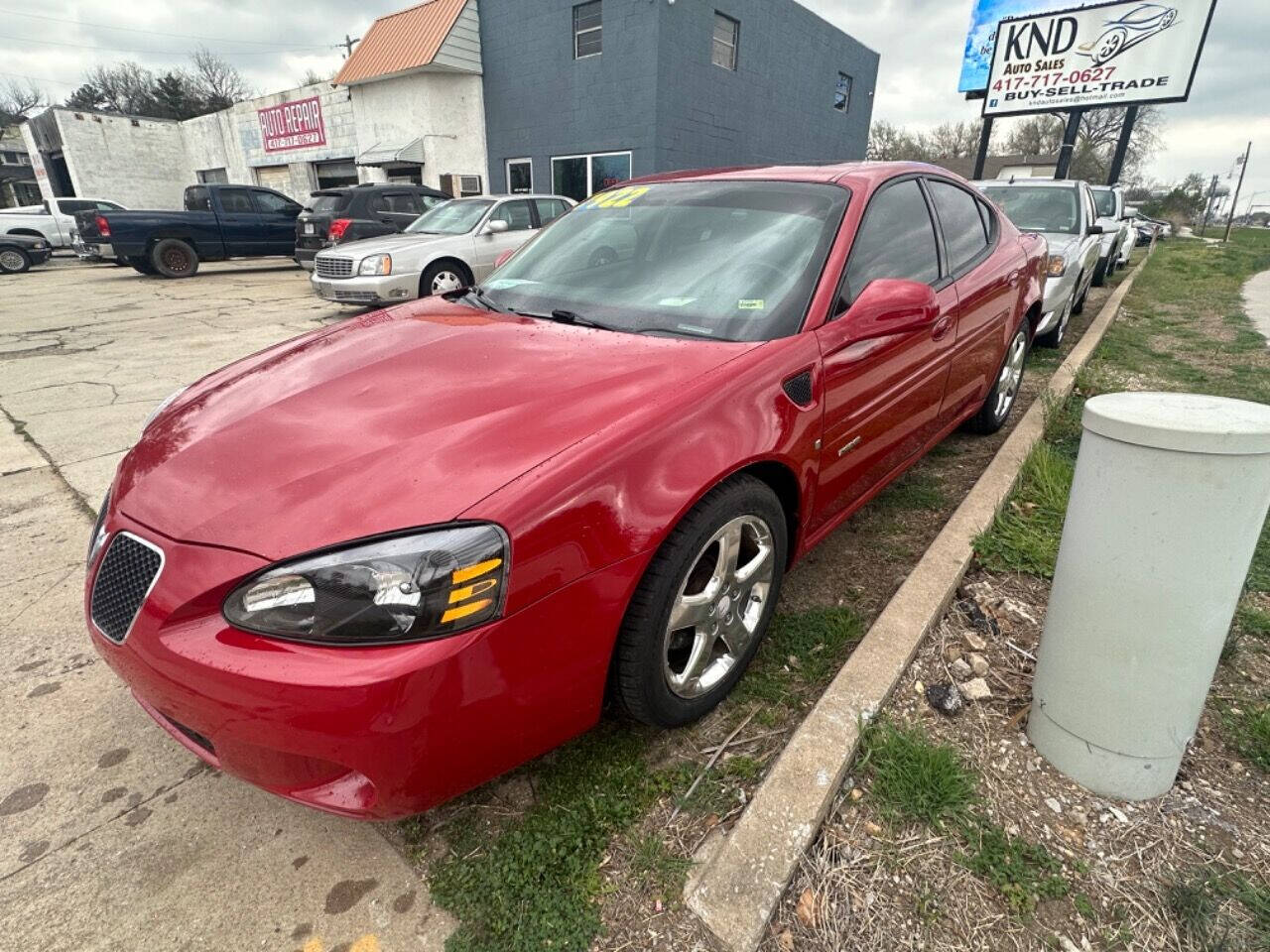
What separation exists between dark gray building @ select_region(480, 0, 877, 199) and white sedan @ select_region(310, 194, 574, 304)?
757cm

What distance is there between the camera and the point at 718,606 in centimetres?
191

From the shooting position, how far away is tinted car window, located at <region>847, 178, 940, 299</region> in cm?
243

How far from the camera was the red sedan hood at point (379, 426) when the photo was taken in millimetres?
1416

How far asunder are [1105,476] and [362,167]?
22.1 meters

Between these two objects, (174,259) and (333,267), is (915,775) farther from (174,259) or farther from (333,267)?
(174,259)

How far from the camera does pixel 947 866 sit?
155cm

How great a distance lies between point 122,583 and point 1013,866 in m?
2.12

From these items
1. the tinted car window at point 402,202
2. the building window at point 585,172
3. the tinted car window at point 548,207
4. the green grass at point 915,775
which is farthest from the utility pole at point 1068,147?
the green grass at point 915,775

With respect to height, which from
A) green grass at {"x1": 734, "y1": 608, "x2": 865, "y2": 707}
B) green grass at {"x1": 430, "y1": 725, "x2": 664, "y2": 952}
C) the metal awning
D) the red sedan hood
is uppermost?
the metal awning

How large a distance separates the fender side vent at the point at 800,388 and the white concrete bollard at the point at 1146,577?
2.29ft

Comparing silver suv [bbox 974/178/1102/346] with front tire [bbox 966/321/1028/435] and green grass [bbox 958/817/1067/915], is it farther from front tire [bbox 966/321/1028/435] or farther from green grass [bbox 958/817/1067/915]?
green grass [bbox 958/817/1067/915]

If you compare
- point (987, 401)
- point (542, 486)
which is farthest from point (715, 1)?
point (542, 486)

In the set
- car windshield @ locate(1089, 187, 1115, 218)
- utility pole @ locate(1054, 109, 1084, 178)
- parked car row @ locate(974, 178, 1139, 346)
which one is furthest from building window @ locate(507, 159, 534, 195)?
utility pole @ locate(1054, 109, 1084, 178)

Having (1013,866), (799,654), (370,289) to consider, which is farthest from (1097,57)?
(1013,866)
